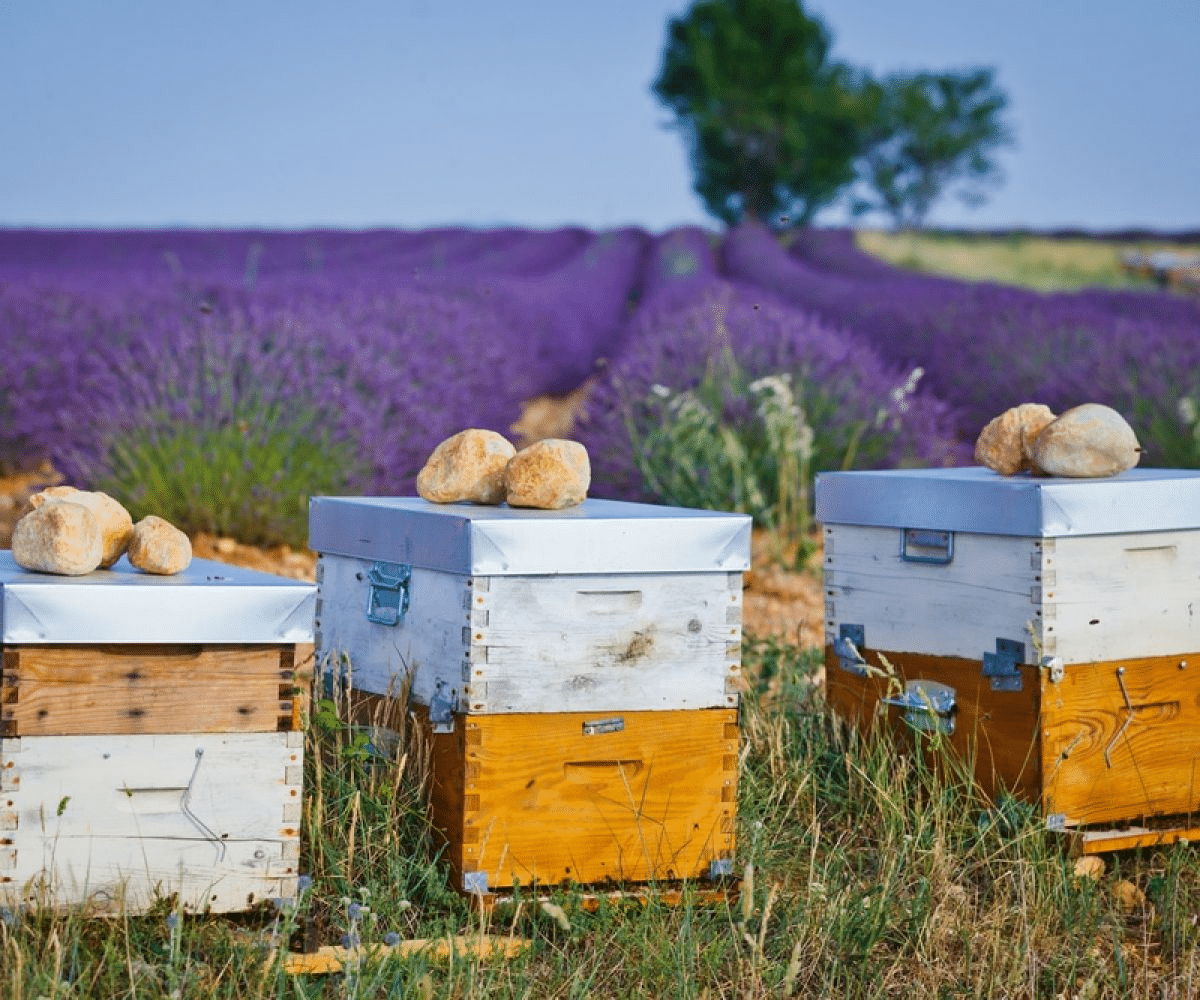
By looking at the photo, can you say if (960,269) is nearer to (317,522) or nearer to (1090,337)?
(1090,337)

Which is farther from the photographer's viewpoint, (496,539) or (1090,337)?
(1090,337)

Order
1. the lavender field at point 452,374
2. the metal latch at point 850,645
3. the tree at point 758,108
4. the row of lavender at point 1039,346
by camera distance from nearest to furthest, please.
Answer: the metal latch at point 850,645, the lavender field at point 452,374, the row of lavender at point 1039,346, the tree at point 758,108

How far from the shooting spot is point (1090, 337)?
12.0 metres

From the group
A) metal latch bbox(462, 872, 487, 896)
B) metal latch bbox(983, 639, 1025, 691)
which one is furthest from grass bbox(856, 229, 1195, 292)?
metal latch bbox(462, 872, 487, 896)

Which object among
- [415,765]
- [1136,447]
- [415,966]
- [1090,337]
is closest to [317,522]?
[415,765]

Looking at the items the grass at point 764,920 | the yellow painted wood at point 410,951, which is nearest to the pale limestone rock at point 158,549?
the grass at point 764,920

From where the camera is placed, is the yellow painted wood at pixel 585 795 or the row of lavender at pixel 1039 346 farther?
the row of lavender at pixel 1039 346

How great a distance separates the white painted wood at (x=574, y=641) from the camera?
2885mm

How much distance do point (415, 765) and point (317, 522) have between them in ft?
2.10

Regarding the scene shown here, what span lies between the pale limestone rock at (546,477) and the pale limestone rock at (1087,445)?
44.6 inches

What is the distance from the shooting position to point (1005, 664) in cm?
338

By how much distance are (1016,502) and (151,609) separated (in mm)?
1805

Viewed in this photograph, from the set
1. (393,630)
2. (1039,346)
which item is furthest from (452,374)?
(393,630)

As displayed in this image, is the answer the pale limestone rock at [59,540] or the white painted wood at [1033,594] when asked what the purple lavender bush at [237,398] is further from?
the pale limestone rock at [59,540]
